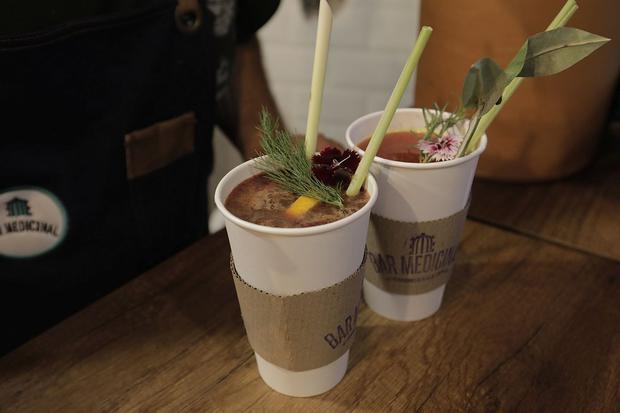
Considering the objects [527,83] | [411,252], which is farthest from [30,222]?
[527,83]

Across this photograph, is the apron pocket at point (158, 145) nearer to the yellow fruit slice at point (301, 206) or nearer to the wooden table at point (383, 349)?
the wooden table at point (383, 349)

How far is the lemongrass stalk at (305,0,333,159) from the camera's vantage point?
49cm

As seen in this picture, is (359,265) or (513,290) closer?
(359,265)

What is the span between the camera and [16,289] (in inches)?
28.8

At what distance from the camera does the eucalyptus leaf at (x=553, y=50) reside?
48 centimetres

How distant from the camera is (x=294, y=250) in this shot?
0.47m

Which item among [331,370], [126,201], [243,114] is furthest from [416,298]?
[243,114]

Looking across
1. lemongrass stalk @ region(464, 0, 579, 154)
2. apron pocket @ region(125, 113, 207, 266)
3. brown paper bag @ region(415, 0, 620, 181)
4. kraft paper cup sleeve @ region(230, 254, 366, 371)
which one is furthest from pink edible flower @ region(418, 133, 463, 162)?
apron pocket @ region(125, 113, 207, 266)

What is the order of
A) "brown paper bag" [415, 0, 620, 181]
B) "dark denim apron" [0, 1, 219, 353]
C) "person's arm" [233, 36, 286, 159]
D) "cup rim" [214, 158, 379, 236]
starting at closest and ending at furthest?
"cup rim" [214, 158, 379, 236]
"dark denim apron" [0, 1, 219, 353]
"brown paper bag" [415, 0, 620, 181]
"person's arm" [233, 36, 286, 159]

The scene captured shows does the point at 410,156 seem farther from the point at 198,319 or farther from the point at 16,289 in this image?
the point at 16,289

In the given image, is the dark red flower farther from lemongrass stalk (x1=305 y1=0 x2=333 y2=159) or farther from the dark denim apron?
the dark denim apron

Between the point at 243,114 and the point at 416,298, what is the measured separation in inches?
21.5

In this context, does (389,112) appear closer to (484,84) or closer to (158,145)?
(484,84)

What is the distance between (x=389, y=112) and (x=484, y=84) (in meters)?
0.08
